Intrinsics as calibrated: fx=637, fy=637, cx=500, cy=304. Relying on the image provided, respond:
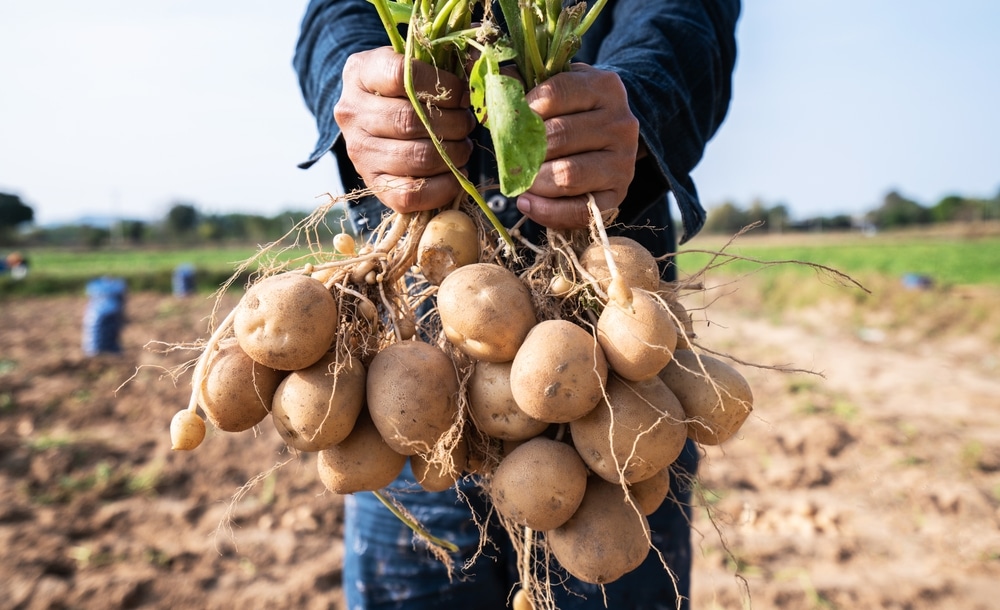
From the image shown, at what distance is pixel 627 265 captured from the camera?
4.34 feet

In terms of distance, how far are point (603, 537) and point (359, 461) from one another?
0.54 metres

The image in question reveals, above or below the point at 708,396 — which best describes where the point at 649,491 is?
below

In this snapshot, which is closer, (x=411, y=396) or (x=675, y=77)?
(x=411, y=396)

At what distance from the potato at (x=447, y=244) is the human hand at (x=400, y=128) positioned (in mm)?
48

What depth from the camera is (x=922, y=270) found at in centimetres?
2359

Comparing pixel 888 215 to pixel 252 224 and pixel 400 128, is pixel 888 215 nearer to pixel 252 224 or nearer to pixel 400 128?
pixel 252 224

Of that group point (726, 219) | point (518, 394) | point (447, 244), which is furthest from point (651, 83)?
point (726, 219)

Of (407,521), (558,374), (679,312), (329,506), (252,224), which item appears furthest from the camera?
(252,224)

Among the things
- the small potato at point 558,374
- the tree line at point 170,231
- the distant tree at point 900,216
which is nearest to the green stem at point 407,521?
Answer: the small potato at point 558,374

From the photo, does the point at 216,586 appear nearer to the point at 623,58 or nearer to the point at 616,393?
the point at 616,393

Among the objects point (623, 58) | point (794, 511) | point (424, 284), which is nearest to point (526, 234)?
point (424, 284)

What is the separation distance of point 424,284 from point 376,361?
1.82ft

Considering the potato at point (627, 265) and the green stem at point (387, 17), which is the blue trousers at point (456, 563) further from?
the green stem at point (387, 17)

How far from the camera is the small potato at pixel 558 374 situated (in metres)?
1.17
